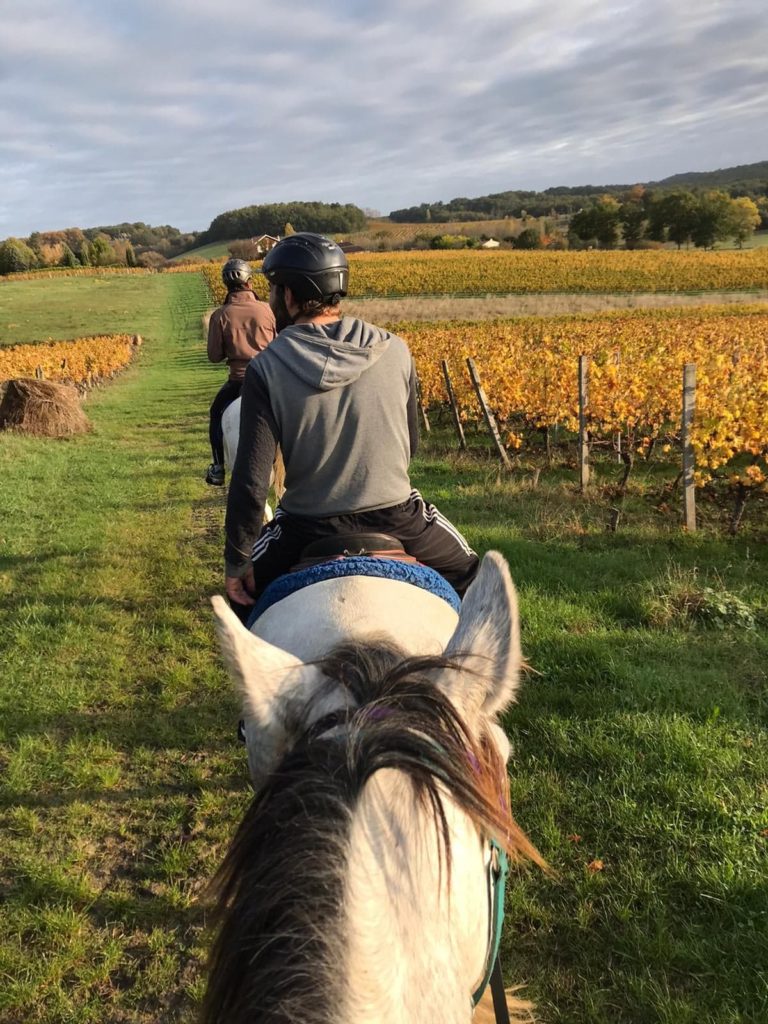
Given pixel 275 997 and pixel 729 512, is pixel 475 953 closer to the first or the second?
pixel 275 997

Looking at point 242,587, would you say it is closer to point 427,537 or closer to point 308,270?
point 427,537

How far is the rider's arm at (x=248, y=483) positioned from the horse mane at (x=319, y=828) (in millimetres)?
1283

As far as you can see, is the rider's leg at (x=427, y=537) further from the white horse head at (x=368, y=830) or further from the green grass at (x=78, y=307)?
the green grass at (x=78, y=307)

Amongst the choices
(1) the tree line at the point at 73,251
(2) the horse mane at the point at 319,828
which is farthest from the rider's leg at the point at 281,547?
(1) the tree line at the point at 73,251

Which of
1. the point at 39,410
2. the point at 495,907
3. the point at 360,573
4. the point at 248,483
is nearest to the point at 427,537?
the point at 360,573

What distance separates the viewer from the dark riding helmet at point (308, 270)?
8.45 feet

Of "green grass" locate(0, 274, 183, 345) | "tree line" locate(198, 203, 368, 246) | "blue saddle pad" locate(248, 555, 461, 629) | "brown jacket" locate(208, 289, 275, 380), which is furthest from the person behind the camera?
"tree line" locate(198, 203, 368, 246)

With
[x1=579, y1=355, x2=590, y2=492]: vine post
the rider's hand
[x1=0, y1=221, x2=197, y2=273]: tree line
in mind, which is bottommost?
[x1=579, y1=355, x2=590, y2=492]: vine post

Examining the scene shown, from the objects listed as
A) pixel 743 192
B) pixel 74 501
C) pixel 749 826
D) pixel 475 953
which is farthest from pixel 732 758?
pixel 743 192

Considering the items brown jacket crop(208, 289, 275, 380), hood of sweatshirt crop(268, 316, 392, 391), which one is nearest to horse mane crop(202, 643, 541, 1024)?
hood of sweatshirt crop(268, 316, 392, 391)

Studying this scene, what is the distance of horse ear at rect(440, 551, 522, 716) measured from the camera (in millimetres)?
1417

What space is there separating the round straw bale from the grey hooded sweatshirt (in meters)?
13.5

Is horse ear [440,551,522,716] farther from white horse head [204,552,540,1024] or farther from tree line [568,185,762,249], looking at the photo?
tree line [568,185,762,249]

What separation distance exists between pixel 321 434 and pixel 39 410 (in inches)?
552
